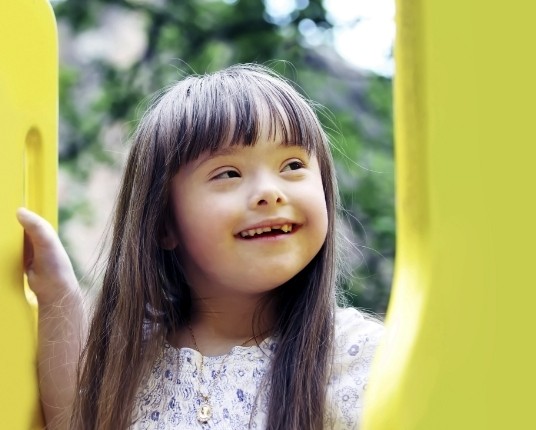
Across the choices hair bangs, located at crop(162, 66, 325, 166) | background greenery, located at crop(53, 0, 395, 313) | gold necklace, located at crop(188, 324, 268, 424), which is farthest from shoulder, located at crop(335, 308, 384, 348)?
background greenery, located at crop(53, 0, 395, 313)

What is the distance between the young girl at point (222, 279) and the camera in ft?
3.77

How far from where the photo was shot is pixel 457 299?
0.68 metres

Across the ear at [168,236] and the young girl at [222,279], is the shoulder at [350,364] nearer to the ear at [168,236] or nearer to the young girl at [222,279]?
the young girl at [222,279]

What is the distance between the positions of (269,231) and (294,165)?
0.09m

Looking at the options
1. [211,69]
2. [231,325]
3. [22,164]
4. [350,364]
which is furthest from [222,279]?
[211,69]

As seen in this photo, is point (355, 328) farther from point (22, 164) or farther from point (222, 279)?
point (22, 164)

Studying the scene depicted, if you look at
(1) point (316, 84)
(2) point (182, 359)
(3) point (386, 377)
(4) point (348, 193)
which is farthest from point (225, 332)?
(1) point (316, 84)

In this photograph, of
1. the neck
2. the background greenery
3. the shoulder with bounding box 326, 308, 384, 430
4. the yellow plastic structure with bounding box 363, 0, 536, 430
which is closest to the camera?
the yellow plastic structure with bounding box 363, 0, 536, 430

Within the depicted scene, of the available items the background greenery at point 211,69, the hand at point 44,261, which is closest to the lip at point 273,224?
the hand at point 44,261

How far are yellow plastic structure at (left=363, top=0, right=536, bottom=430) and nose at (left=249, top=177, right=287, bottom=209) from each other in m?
0.44

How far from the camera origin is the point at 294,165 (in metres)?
1.19

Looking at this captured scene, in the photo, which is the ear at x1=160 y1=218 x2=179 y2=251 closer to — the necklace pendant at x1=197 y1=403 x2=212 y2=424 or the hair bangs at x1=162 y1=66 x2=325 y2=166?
the hair bangs at x1=162 y1=66 x2=325 y2=166

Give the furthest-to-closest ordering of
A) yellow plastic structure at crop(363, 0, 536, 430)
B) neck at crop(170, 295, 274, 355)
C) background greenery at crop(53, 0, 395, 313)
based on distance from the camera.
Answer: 1. background greenery at crop(53, 0, 395, 313)
2. neck at crop(170, 295, 274, 355)
3. yellow plastic structure at crop(363, 0, 536, 430)

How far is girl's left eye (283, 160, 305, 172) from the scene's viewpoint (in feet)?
3.87
